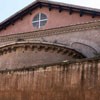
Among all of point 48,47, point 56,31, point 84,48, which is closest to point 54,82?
point 48,47

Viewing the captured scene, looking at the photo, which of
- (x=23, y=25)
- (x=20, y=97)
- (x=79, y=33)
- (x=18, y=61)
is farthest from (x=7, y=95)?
(x=23, y=25)

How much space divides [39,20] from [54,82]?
48.6 feet

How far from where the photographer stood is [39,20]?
2723cm

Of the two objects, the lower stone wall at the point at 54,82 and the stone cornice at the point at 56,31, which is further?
the stone cornice at the point at 56,31

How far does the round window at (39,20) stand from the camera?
26.9 metres

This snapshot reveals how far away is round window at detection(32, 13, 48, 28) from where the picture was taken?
2691cm

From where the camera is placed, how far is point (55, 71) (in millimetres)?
13117

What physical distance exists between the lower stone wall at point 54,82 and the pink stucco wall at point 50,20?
10.1 metres

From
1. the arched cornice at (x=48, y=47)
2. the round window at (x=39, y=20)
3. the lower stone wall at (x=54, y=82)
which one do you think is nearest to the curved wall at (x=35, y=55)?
the arched cornice at (x=48, y=47)

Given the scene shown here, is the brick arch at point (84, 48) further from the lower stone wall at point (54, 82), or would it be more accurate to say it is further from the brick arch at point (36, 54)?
the lower stone wall at point (54, 82)

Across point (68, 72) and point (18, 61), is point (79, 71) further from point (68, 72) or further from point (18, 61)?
point (18, 61)

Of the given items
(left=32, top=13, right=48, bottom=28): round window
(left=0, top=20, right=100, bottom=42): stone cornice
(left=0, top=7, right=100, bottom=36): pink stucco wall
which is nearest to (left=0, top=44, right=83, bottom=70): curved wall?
(left=0, top=20, right=100, bottom=42): stone cornice

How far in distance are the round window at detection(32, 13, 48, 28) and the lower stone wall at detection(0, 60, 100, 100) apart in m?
11.3

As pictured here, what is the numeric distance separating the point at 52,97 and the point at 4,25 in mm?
17238
